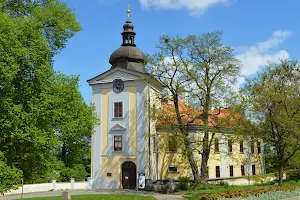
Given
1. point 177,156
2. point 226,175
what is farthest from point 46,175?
point 226,175

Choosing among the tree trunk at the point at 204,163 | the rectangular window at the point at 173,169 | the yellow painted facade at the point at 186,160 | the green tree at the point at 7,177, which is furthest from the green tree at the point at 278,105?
the green tree at the point at 7,177

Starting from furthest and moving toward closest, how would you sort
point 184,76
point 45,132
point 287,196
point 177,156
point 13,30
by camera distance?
1. point 177,156
2. point 184,76
3. point 287,196
4. point 45,132
5. point 13,30

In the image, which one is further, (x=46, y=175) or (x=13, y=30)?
(x=46, y=175)

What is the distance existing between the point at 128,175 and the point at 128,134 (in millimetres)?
3699

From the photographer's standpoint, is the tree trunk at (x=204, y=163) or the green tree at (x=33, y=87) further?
the tree trunk at (x=204, y=163)

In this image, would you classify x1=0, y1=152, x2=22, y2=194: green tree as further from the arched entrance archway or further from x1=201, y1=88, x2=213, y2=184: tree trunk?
the arched entrance archway

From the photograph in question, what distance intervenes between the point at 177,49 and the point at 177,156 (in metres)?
11.1

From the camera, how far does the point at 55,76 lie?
15.7 metres

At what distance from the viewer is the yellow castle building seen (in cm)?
3036

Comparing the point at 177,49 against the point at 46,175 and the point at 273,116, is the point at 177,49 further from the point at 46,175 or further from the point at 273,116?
the point at 46,175

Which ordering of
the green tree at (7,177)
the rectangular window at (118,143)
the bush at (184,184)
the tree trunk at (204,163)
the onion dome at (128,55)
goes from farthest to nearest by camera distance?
the onion dome at (128,55)
the rectangular window at (118,143)
the tree trunk at (204,163)
the bush at (184,184)
the green tree at (7,177)

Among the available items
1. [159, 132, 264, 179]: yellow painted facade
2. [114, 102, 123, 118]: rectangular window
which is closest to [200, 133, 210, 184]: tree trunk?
[159, 132, 264, 179]: yellow painted facade

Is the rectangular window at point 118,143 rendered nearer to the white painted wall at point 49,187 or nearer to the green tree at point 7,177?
the white painted wall at point 49,187

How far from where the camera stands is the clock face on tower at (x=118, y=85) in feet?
105
